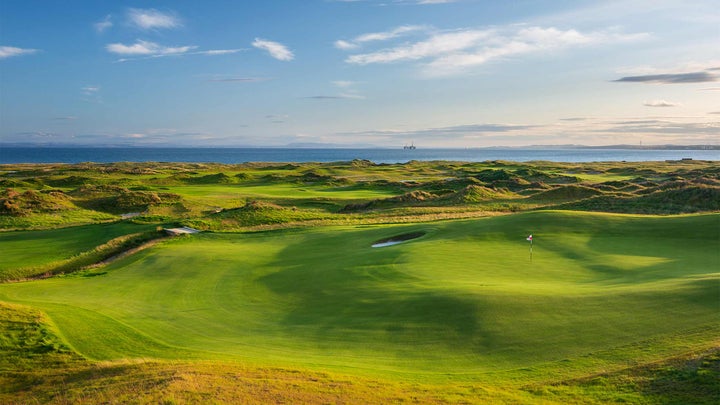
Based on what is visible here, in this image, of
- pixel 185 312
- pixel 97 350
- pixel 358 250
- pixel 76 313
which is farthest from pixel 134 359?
pixel 358 250

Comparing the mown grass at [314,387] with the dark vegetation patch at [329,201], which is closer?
the mown grass at [314,387]

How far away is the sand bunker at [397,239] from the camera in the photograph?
3165 cm

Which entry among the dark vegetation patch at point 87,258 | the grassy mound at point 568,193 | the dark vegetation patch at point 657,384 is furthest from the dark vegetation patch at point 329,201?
the dark vegetation patch at point 657,384

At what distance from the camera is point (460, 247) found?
27250 millimetres

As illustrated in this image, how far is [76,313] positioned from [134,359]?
632 cm

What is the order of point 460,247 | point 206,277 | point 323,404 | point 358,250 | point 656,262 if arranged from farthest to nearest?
point 358,250 → point 460,247 → point 206,277 → point 656,262 → point 323,404

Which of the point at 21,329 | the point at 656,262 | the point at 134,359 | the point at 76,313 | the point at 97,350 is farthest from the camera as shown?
the point at 656,262

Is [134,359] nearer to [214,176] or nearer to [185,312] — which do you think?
[185,312]

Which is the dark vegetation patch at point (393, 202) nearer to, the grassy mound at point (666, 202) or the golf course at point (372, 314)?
the grassy mound at point (666, 202)

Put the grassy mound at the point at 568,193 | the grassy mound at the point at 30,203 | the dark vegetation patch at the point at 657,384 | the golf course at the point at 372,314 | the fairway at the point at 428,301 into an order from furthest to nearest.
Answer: the grassy mound at the point at 568,193 → the grassy mound at the point at 30,203 → the fairway at the point at 428,301 → the golf course at the point at 372,314 → the dark vegetation patch at the point at 657,384

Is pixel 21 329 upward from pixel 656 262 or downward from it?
downward

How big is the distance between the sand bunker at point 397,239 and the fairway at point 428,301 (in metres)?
0.69

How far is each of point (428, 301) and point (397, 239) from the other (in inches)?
619

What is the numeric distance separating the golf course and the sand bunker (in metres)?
0.27
